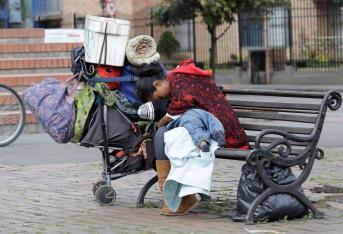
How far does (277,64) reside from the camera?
31.6 meters

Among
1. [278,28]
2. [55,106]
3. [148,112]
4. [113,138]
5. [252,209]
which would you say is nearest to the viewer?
[252,209]

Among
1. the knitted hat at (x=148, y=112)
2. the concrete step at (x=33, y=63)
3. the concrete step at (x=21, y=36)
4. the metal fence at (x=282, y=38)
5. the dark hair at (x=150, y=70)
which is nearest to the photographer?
the knitted hat at (x=148, y=112)

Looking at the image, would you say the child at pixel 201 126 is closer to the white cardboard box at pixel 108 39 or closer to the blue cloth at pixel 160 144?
the blue cloth at pixel 160 144

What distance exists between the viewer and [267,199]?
6.50 meters

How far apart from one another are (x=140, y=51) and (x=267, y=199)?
169cm

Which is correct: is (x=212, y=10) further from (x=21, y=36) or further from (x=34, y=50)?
(x=34, y=50)

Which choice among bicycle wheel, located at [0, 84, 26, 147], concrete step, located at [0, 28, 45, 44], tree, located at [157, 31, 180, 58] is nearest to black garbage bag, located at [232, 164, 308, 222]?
bicycle wheel, located at [0, 84, 26, 147]

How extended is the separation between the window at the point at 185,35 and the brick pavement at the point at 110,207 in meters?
25.2

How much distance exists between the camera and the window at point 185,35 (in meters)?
34.9

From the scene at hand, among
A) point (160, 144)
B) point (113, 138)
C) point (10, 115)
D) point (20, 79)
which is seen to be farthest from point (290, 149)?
point (20, 79)

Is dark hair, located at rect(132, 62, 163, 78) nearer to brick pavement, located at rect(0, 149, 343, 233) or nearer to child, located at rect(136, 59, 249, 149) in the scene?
child, located at rect(136, 59, 249, 149)

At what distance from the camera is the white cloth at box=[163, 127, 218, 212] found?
6.57 m

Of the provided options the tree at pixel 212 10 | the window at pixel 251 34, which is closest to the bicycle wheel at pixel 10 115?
the tree at pixel 212 10

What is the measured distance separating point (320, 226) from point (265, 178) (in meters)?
0.50
